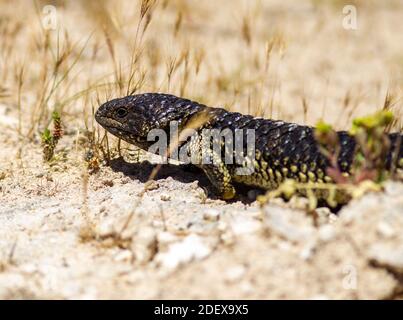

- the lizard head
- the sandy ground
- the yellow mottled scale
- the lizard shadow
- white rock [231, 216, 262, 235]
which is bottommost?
the lizard shadow

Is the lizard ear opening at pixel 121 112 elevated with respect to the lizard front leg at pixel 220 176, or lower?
elevated

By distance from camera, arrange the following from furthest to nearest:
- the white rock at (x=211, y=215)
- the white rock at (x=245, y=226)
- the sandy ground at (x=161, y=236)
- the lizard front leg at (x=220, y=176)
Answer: the lizard front leg at (x=220, y=176), the white rock at (x=211, y=215), the white rock at (x=245, y=226), the sandy ground at (x=161, y=236)

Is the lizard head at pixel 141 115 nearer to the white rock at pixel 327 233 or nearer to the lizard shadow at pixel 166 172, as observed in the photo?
the lizard shadow at pixel 166 172

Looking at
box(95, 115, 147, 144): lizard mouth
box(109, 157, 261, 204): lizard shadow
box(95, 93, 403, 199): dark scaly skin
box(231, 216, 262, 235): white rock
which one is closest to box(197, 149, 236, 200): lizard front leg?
box(95, 93, 403, 199): dark scaly skin

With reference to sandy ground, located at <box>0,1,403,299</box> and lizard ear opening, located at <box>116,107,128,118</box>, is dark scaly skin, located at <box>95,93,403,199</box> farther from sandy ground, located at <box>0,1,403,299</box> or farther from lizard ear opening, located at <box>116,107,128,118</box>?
sandy ground, located at <box>0,1,403,299</box>

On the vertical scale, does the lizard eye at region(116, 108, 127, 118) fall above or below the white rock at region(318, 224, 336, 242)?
above

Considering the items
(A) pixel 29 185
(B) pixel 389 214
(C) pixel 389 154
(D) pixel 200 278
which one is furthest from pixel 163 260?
(A) pixel 29 185

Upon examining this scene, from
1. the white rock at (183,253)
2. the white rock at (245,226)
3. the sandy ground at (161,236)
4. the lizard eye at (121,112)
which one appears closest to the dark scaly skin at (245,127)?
the lizard eye at (121,112)
